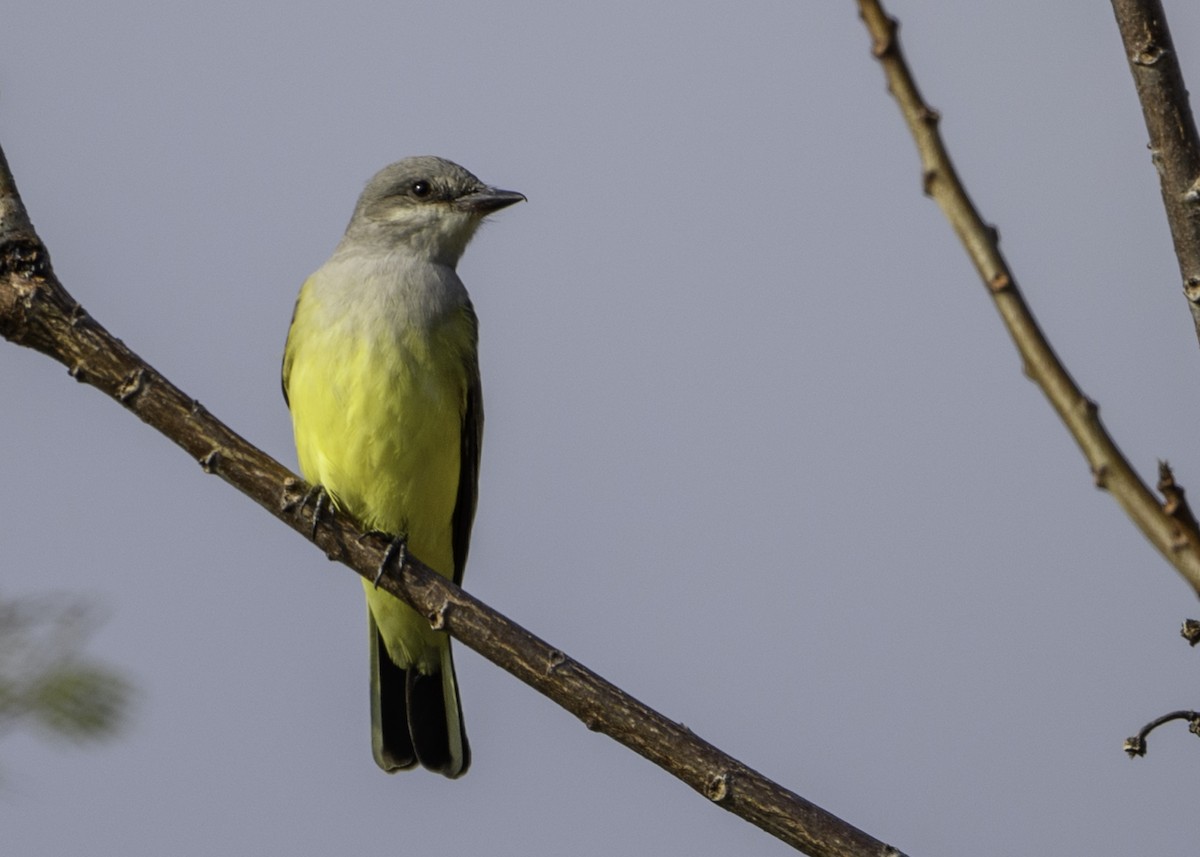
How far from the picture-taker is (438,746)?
6586 mm

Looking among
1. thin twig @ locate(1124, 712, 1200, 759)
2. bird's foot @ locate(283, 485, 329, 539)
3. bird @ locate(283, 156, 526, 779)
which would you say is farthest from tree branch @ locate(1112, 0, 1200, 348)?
bird @ locate(283, 156, 526, 779)

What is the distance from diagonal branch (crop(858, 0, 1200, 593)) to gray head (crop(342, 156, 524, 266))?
5.51 m

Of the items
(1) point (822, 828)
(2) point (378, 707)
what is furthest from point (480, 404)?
(1) point (822, 828)

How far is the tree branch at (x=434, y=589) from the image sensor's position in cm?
343

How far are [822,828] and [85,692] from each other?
155cm

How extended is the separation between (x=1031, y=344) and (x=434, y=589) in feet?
9.88

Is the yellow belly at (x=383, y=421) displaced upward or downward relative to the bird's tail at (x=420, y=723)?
upward

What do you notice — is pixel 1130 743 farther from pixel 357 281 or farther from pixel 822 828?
pixel 357 281

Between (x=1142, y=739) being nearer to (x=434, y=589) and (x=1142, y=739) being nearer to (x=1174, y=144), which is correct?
(x=1174, y=144)

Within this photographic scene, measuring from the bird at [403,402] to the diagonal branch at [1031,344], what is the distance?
410 centimetres

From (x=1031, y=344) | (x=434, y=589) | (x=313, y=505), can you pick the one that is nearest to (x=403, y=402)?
(x=313, y=505)

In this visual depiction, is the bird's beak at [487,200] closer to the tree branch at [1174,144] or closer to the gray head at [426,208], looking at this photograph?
the gray head at [426,208]

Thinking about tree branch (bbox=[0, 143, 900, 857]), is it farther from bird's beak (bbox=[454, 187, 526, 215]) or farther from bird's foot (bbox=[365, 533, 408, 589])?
bird's beak (bbox=[454, 187, 526, 215])

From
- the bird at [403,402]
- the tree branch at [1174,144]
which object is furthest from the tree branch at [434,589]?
the tree branch at [1174,144]
